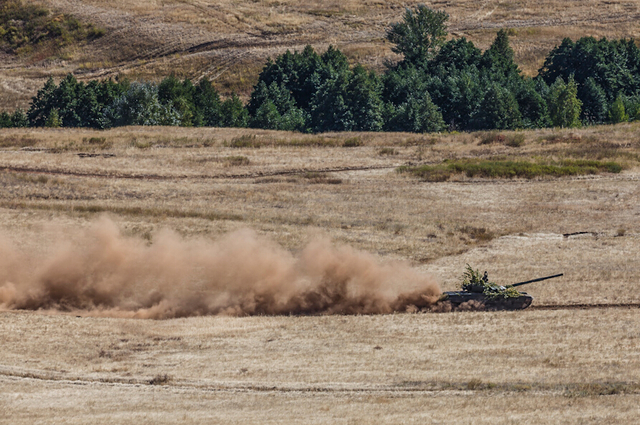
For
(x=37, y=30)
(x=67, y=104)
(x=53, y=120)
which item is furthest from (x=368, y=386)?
(x=37, y=30)

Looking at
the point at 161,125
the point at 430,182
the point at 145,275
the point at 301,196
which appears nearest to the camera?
the point at 145,275

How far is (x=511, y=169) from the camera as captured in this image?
174ft

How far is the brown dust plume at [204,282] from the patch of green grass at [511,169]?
64.1 feet

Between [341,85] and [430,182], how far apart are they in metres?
30.7

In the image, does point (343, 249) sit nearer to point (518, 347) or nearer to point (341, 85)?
point (518, 347)

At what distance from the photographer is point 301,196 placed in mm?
48500

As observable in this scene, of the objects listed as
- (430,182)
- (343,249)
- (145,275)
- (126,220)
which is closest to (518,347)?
(343,249)

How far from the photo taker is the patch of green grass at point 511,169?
52.5m

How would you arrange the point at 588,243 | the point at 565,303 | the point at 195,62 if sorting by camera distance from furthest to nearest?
the point at 195,62 < the point at 588,243 < the point at 565,303

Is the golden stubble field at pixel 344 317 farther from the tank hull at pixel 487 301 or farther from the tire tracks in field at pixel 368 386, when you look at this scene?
the tank hull at pixel 487 301

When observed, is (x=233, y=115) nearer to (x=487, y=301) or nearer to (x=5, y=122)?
(x=5, y=122)

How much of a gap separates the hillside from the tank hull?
77.0m

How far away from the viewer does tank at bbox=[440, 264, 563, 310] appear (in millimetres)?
30516

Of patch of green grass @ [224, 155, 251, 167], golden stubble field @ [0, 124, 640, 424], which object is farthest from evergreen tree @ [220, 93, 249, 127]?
patch of green grass @ [224, 155, 251, 167]
